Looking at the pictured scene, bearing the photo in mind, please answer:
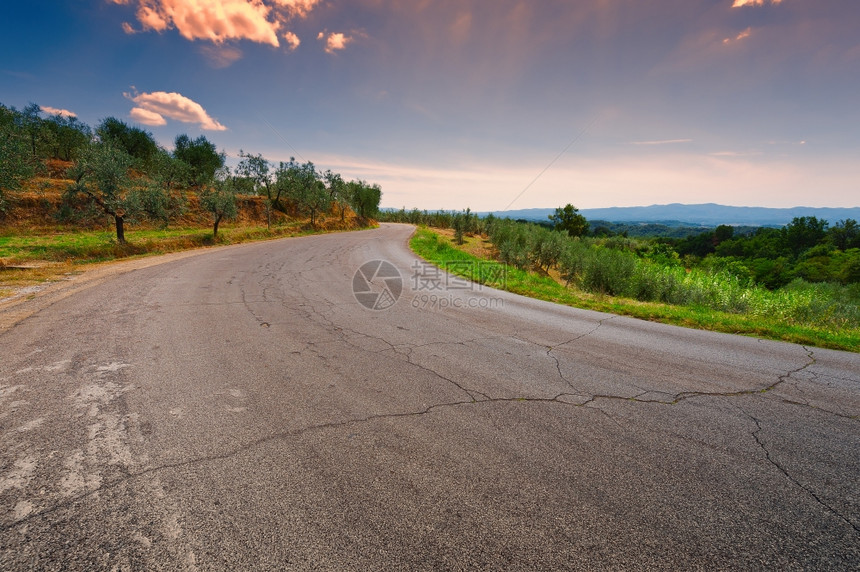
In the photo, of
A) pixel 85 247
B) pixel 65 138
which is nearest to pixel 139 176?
pixel 65 138

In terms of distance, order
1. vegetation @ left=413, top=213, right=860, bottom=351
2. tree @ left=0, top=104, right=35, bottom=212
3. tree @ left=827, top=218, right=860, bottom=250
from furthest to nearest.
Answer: tree @ left=827, top=218, right=860, bottom=250, tree @ left=0, top=104, right=35, bottom=212, vegetation @ left=413, top=213, right=860, bottom=351

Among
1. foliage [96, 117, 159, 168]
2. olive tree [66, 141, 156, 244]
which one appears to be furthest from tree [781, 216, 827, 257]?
foliage [96, 117, 159, 168]

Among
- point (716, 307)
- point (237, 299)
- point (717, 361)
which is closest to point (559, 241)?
point (716, 307)

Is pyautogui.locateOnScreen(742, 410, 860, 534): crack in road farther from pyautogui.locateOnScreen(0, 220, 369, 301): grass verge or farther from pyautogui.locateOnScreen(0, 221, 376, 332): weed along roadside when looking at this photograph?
pyautogui.locateOnScreen(0, 220, 369, 301): grass verge

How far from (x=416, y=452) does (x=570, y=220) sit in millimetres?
55662

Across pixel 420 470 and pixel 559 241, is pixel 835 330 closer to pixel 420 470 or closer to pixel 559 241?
pixel 420 470

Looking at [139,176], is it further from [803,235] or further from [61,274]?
[803,235]

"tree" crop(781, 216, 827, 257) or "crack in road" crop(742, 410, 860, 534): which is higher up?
"tree" crop(781, 216, 827, 257)

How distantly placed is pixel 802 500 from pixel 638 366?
2.53m

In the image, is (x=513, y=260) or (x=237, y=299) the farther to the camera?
(x=513, y=260)

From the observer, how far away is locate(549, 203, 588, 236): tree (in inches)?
2031

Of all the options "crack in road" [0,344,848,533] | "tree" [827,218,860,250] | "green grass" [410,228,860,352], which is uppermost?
"tree" [827,218,860,250]

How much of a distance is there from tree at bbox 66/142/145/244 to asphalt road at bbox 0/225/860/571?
1552 centimetres

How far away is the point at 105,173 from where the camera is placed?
1641 centimetres
